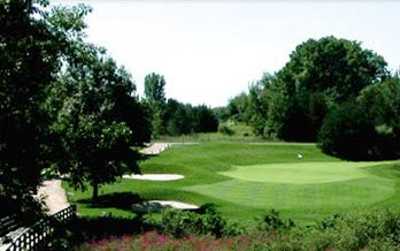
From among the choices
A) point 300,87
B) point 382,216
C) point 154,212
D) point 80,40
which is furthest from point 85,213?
point 300,87

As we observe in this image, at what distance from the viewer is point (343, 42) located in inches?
4983

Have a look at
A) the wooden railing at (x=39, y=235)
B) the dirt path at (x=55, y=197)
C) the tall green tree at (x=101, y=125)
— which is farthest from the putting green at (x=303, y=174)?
the wooden railing at (x=39, y=235)

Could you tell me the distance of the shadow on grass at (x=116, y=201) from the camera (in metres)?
39.4

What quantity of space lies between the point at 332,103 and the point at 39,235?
88.4m

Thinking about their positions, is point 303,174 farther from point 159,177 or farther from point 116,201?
point 116,201

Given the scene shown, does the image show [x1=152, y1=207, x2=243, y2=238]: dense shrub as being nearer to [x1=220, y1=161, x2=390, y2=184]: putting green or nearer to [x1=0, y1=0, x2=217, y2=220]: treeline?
[x1=0, y1=0, x2=217, y2=220]: treeline

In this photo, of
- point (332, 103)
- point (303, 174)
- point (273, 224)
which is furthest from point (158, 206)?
point (332, 103)

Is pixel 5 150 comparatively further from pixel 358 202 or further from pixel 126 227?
pixel 358 202

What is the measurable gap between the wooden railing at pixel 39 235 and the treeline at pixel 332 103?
2127 inches

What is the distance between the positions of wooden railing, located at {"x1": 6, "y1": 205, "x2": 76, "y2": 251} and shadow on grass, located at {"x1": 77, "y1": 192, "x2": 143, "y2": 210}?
774 centimetres

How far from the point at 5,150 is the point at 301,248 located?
11.8 m

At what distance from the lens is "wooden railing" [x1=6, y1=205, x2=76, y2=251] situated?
14.9 meters

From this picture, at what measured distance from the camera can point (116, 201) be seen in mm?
41062

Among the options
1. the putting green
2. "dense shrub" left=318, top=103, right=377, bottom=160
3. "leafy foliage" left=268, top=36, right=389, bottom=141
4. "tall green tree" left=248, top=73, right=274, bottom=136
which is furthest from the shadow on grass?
"leafy foliage" left=268, top=36, right=389, bottom=141
